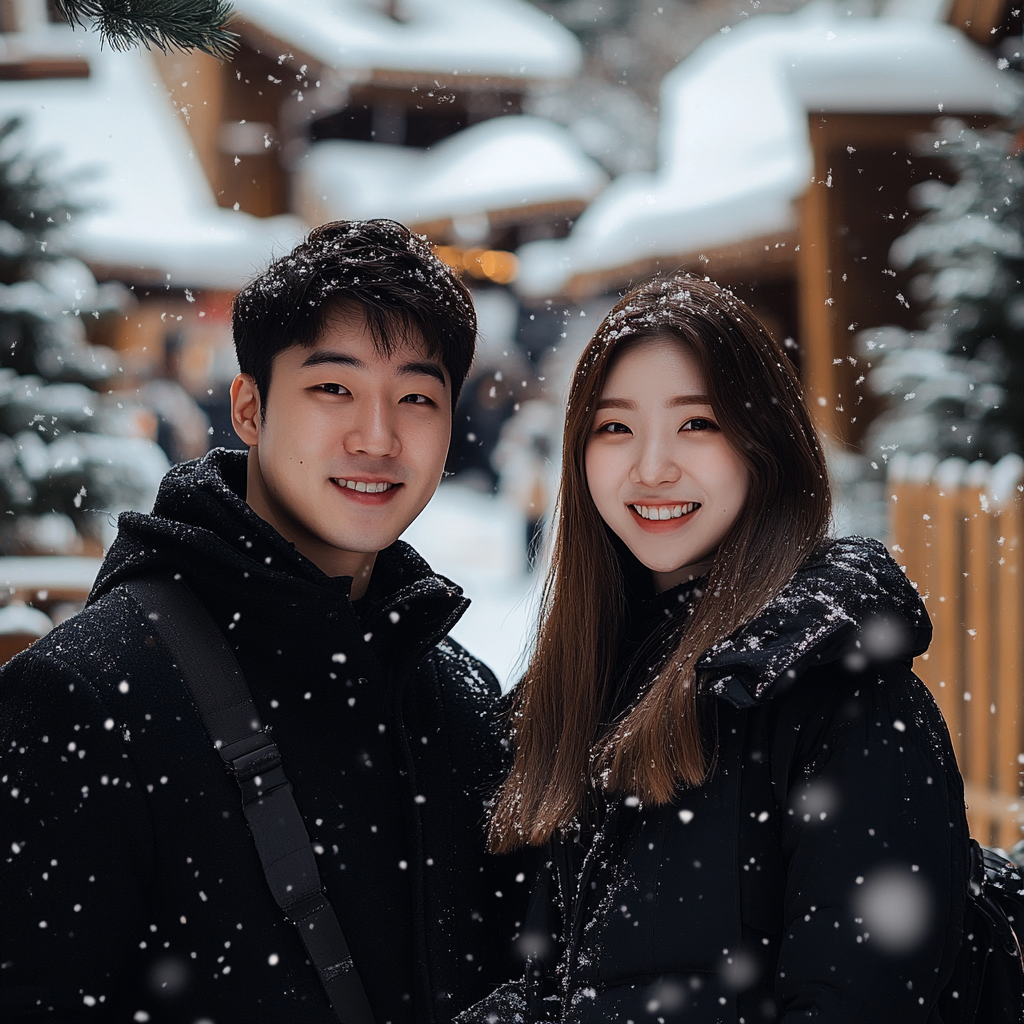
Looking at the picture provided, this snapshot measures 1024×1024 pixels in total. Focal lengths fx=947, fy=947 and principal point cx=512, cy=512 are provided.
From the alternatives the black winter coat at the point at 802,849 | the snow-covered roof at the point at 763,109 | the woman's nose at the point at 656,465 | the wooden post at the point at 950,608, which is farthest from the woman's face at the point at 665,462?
the snow-covered roof at the point at 763,109

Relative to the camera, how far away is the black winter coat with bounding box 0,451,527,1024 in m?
1.47

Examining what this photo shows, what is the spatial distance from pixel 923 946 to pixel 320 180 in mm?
9039

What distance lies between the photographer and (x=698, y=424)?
176 centimetres

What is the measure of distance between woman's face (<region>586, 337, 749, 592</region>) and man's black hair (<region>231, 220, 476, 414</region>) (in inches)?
15.3

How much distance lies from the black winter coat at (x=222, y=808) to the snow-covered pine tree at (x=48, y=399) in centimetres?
335

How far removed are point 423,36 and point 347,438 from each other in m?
8.73

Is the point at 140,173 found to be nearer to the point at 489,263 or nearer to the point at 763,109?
the point at 489,263

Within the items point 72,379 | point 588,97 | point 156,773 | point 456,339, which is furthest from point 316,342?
point 588,97

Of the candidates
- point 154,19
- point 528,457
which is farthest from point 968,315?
point 528,457

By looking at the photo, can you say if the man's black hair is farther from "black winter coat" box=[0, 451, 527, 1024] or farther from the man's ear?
"black winter coat" box=[0, 451, 527, 1024]

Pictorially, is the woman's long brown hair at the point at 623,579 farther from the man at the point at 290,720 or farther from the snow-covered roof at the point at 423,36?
the snow-covered roof at the point at 423,36

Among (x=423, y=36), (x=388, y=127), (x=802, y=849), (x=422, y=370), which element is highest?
(x=423, y=36)

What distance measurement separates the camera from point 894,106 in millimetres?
5902

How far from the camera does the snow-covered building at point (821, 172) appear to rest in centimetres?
582
